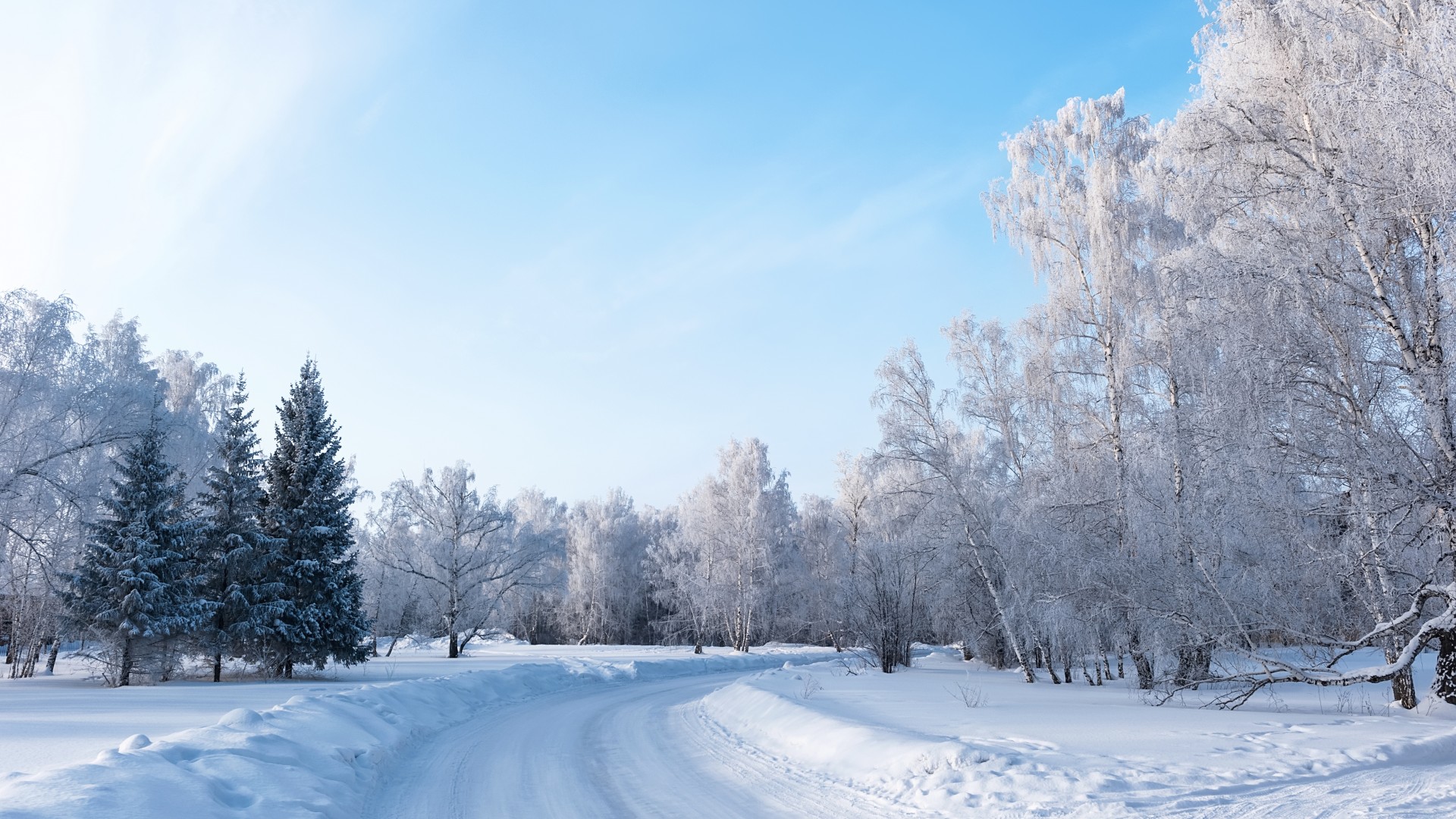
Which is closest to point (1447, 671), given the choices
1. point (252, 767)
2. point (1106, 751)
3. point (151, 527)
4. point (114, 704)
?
point (1106, 751)

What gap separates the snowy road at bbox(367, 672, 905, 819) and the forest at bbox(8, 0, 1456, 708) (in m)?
7.53

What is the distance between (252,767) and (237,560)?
1594 centimetres

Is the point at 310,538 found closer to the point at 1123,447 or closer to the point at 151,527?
the point at 151,527

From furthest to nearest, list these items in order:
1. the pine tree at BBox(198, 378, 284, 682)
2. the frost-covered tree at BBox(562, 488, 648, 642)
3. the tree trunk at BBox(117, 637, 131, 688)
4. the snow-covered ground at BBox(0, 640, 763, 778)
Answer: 1. the frost-covered tree at BBox(562, 488, 648, 642)
2. the pine tree at BBox(198, 378, 284, 682)
3. the tree trunk at BBox(117, 637, 131, 688)
4. the snow-covered ground at BBox(0, 640, 763, 778)

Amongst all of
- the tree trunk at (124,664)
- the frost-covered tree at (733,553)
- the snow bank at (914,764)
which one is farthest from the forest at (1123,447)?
the frost-covered tree at (733,553)

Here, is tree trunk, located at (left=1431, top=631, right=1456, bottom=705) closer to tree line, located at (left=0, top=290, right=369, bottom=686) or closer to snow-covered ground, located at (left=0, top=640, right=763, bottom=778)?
snow-covered ground, located at (left=0, top=640, right=763, bottom=778)

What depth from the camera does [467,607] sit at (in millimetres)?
38156

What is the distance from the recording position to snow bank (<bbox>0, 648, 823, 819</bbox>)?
17.3ft

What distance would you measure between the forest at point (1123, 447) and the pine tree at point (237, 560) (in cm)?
9

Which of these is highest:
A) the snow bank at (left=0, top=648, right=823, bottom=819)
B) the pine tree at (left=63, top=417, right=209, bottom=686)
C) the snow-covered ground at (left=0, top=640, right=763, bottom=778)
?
the pine tree at (left=63, top=417, right=209, bottom=686)

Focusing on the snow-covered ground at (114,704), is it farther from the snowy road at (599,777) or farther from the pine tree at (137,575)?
the snowy road at (599,777)

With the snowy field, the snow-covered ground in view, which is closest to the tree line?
the snow-covered ground

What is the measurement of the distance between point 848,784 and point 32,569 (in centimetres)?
2719

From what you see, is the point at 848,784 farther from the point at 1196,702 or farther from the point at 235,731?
the point at 1196,702
